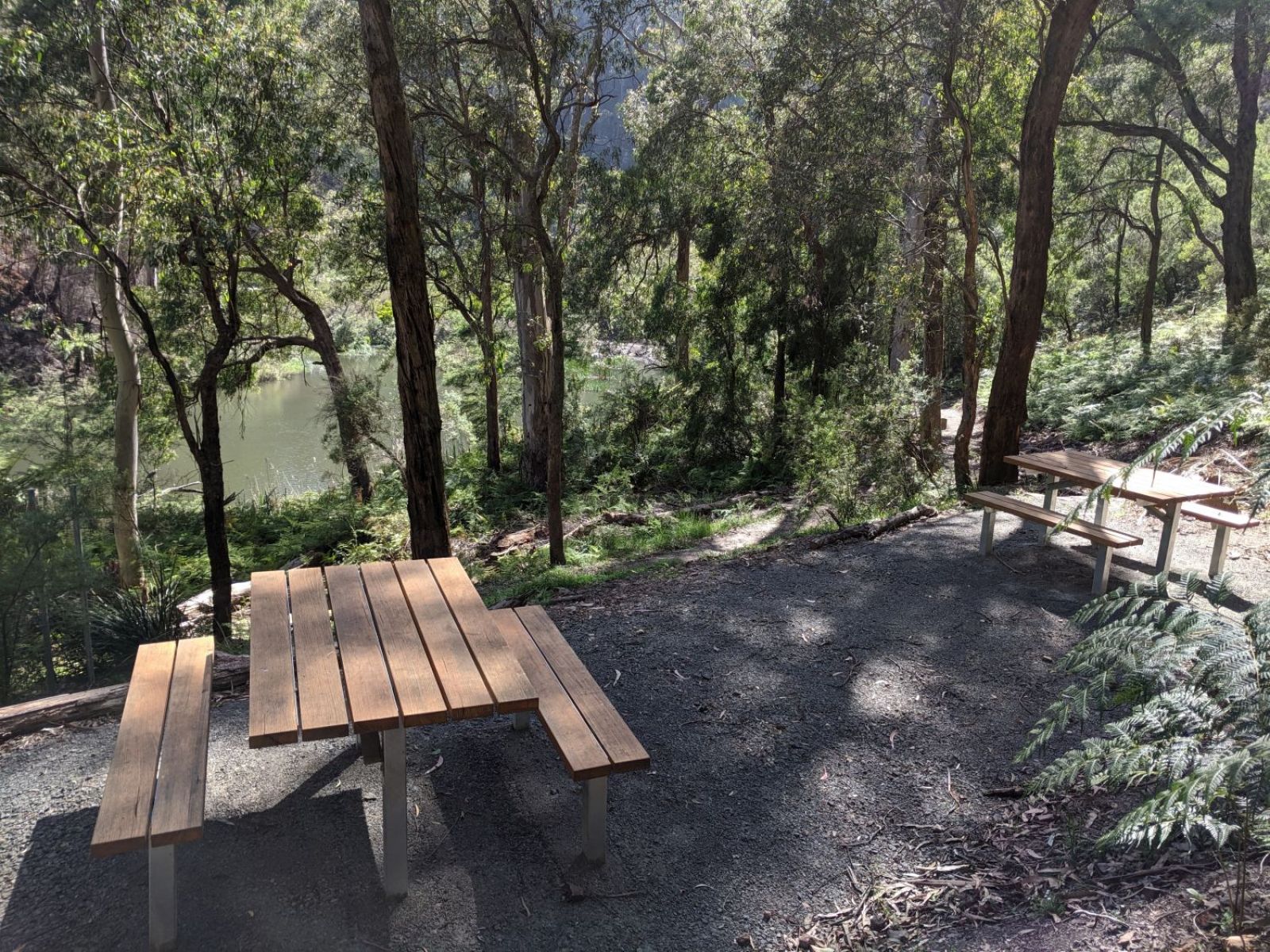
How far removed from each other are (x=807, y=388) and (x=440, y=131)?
758 centimetres

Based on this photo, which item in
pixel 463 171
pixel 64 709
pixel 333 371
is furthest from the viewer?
pixel 333 371

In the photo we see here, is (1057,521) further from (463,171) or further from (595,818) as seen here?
(463,171)

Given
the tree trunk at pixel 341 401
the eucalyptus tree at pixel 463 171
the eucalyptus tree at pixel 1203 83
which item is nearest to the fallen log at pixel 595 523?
the eucalyptus tree at pixel 463 171

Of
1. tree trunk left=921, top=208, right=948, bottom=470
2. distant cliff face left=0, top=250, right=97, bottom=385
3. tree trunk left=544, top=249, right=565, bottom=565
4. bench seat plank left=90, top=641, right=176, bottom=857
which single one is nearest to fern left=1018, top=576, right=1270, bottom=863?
bench seat plank left=90, top=641, right=176, bottom=857

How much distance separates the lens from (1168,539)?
5457 millimetres

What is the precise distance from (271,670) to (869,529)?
529 cm

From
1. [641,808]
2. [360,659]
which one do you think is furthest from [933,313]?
[360,659]

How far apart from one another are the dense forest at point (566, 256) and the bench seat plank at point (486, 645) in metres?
2.27

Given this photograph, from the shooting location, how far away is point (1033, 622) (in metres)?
4.95

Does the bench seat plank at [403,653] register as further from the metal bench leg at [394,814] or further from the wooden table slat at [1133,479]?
the wooden table slat at [1133,479]

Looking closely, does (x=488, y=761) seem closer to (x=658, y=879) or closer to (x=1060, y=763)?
(x=658, y=879)

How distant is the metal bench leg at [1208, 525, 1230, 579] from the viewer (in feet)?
17.8

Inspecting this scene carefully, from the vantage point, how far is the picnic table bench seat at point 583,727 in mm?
2723

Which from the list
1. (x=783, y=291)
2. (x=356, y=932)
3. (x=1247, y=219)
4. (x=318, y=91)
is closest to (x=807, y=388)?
(x=783, y=291)
